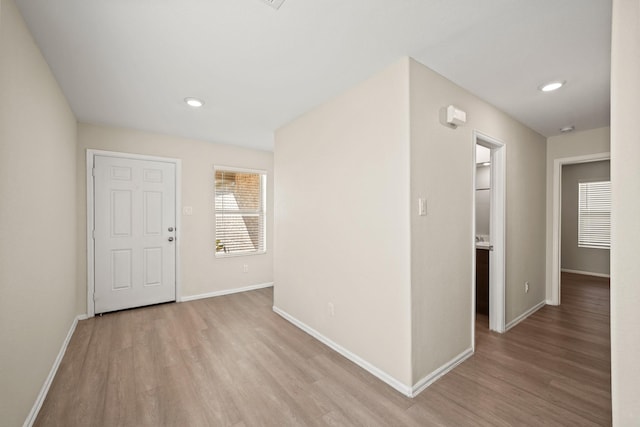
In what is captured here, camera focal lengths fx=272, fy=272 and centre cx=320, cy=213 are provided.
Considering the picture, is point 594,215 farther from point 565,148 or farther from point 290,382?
point 290,382

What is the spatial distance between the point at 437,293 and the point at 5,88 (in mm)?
2937

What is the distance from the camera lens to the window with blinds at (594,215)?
5.48 meters

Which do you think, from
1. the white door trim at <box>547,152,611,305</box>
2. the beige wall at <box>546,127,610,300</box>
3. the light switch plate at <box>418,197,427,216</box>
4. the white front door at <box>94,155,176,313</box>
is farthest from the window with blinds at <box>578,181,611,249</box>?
the white front door at <box>94,155,176,313</box>

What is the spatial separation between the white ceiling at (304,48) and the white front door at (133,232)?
1.03m

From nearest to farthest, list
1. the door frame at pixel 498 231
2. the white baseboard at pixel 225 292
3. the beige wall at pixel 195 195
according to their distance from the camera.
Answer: the door frame at pixel 498 231, the beige wall at pixel 195 195, the white baseboard at pixel 225 292

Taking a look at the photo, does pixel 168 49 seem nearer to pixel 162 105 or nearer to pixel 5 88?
pixel 5 88

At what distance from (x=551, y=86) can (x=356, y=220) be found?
6.81 ft

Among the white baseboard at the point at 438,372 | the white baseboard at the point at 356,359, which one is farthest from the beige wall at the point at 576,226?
the white baseboard at the point at 356,359

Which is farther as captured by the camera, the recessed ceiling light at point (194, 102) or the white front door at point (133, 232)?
the white front door at point (133, 232)

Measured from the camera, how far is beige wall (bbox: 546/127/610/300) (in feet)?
11.6

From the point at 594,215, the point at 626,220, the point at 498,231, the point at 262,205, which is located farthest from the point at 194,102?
the point at 594,215

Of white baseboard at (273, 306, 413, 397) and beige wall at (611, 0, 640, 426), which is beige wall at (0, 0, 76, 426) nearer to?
white baseboard at (273, 306, 413, 397)

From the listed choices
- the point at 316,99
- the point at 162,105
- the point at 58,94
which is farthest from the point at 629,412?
the point at 58,94

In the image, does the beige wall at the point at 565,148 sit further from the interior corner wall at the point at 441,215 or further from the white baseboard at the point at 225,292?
the white baseboard at the point at 225,292
